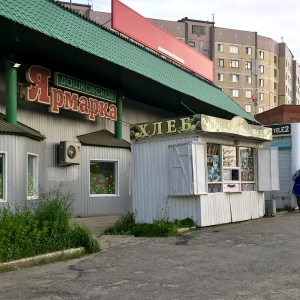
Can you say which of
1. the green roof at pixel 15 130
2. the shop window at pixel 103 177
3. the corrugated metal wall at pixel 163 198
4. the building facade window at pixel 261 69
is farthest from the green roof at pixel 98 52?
the building facade window at pixel 261 69

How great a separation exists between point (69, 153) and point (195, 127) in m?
7.34

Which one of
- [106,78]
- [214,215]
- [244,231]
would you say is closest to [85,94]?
[106,78]

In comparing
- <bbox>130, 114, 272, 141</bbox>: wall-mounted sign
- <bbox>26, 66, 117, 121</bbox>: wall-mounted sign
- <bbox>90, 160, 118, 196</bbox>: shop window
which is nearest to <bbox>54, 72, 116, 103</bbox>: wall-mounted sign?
<bbox>26, 66, 117, 121</bbox>: wall-mounted sign

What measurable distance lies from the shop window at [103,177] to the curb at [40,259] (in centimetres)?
1111

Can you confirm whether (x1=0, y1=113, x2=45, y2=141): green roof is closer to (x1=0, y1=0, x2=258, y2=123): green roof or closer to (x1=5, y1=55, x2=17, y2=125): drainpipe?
(x1=5, y1=55, x2=17, y2=125): drainpipe

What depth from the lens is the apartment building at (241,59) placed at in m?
82.5

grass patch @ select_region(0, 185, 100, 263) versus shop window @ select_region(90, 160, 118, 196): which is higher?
shop window @ select_region(90, 160, 118, 196)

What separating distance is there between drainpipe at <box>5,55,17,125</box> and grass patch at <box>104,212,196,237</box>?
5.82 metres

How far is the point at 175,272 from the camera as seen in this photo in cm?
775

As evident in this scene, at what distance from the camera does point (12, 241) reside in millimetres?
8883

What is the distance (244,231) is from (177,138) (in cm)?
321

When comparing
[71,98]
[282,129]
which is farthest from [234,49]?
[71,98]

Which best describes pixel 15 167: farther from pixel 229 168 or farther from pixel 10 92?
pixel 229 168

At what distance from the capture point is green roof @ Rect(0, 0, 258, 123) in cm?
1494
